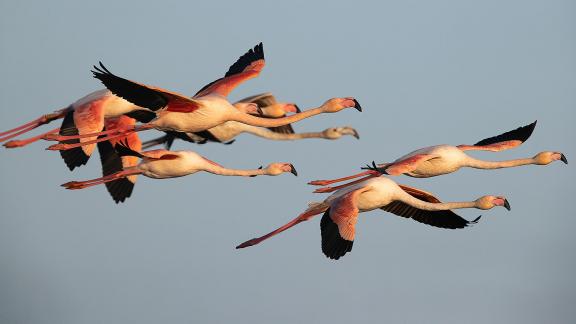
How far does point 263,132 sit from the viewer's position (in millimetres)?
36594

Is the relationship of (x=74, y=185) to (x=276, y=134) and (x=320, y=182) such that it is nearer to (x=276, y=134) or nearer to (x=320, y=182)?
(x=320, y=182)

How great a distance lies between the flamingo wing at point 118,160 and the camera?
3281 centimetres

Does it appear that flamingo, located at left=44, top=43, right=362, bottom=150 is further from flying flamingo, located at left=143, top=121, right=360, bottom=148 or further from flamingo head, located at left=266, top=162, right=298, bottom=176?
flying flamingo, located at left=143, top=121, right=360, bottom=148

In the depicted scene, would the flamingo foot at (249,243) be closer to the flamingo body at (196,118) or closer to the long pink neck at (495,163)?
the flamingo body at (196,118)

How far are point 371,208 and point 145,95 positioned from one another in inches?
179

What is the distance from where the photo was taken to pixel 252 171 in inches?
1262

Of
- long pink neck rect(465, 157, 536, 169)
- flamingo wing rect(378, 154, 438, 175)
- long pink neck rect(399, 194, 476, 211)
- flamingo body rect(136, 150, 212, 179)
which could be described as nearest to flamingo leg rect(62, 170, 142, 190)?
flamingo body rect(136, 150, 212, 179)

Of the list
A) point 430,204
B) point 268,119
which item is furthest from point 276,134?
point 430,204

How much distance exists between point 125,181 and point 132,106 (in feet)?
5.09

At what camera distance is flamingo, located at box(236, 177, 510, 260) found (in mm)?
28219

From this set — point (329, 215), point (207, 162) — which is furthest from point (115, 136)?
point (329, 215)

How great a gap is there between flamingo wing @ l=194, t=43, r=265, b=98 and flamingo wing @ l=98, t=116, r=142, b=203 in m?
1.66

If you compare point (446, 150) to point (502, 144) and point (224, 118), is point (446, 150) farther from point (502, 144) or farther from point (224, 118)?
point (224, 118)

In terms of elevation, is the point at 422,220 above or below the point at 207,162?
below
